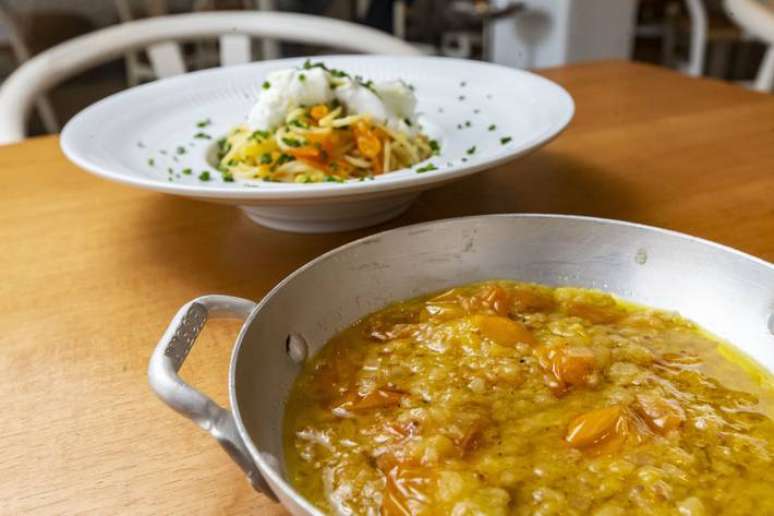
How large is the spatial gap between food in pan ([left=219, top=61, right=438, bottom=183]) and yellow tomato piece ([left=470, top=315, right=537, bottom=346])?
54 cm

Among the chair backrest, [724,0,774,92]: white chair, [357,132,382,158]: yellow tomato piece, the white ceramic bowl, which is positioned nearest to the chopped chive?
the white ceramic bowl

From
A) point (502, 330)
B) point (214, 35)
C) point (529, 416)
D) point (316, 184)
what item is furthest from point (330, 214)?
point (214, 35)

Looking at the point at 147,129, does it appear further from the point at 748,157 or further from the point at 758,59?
the point at 758,59

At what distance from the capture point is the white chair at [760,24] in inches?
85.9

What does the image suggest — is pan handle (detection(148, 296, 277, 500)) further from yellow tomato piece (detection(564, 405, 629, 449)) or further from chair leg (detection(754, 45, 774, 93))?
chair leg (detection(754, 45, 774, 93))

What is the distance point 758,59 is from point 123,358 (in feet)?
21.5

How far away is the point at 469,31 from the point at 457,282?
16.0ft

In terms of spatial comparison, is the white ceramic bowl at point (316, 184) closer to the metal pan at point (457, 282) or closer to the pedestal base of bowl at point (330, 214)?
the pedestal base of bowl at point (330, 214)

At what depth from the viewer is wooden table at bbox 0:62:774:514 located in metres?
0.62

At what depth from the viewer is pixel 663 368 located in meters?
0.62

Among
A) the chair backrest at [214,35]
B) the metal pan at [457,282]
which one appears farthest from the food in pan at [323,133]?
the chair backrest at [214,35]

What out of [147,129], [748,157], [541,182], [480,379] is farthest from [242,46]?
[480,379]

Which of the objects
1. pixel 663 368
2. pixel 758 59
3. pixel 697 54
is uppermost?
pixel 663 368

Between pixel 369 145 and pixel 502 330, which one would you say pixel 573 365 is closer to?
pixel 502 330
